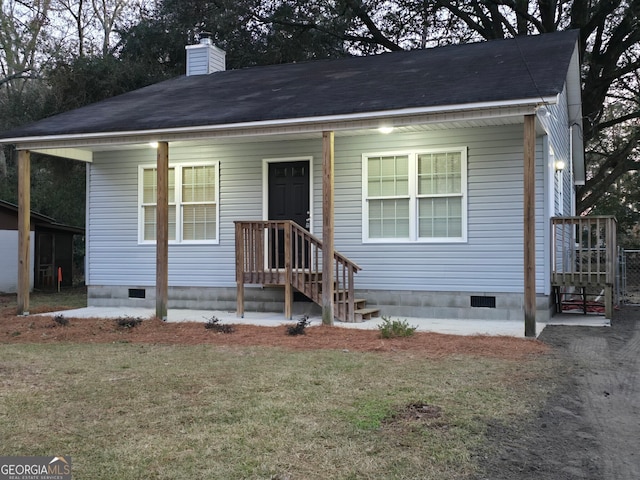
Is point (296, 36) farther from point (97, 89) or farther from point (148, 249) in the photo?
point (148, 249)

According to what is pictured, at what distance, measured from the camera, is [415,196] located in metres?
9.86

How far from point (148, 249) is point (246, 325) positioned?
3.54 metres

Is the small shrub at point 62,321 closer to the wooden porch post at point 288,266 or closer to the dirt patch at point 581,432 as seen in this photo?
the wooden porch post at point 288,266

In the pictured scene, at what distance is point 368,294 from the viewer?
10.1 m

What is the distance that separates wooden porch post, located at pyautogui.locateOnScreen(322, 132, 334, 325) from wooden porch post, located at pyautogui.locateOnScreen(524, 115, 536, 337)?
2.60 m

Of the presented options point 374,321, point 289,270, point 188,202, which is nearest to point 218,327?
point 289,270

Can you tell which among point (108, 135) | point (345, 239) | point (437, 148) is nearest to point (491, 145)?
point (437, 148)

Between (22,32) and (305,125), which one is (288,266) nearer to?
(305,125)

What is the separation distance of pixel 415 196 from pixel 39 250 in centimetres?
Result: 1245

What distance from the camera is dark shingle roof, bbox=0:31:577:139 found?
27.3 ft

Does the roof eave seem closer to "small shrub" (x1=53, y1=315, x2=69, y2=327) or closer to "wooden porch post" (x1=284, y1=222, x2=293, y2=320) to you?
"wooden porch post" (x1=284, y1=222, x2=293, y2=320)

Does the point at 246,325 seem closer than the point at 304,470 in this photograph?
No

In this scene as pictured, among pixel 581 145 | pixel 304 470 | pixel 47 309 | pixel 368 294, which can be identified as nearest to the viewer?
pixel 304 470

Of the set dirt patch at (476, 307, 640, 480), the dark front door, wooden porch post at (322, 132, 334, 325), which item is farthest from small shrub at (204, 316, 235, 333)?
dirt patch at (476, 307, 640, 480)
